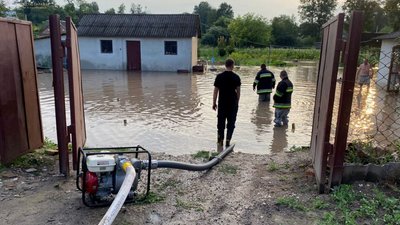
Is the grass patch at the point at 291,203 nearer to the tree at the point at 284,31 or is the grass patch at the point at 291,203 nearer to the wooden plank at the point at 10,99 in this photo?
the wooden plank at the point at 10,99

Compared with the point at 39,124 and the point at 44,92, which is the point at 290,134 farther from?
the point at 44,92

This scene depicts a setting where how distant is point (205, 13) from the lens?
331ft

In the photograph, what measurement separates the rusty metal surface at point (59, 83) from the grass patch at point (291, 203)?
8.98 ft

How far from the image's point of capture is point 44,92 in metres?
14.8

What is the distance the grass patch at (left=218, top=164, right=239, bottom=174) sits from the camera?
4803mm

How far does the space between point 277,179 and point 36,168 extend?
3.37m

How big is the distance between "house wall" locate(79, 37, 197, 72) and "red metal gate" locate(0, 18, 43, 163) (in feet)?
68.1

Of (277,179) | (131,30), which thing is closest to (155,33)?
(131,30)

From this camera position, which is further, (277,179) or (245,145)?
(245,145)

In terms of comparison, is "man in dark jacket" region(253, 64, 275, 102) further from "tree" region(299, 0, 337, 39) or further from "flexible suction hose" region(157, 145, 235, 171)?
"tree" region(299, 0, 337, 39)

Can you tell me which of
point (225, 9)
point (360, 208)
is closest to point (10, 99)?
point (360, 208)

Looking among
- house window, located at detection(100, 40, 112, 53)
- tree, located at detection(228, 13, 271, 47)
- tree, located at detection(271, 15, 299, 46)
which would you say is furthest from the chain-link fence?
tree, located at detection(271, 15, 299, 46)

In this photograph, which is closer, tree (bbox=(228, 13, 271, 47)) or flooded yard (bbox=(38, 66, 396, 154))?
flooded yard (bbox=(38, 66, 396, 154))

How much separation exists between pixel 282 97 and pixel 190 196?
5.44 m
